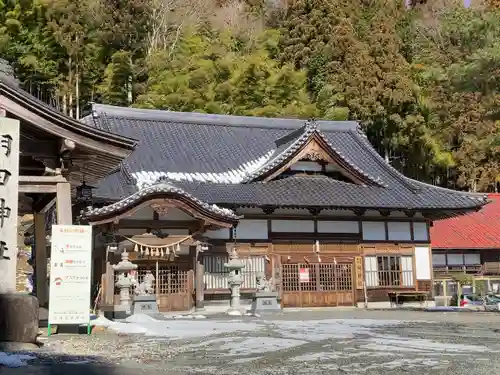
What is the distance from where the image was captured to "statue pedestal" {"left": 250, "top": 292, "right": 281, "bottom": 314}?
655 inches

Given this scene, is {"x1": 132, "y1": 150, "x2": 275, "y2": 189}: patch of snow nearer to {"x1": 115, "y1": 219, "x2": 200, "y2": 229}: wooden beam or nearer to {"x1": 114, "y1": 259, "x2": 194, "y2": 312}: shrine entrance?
{"x1": 115, "y1": 219, "x2": 200, "y2": 229}: wooden beam

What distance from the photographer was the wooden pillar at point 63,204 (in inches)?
362

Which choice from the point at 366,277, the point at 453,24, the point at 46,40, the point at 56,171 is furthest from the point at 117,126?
the point at 453,24

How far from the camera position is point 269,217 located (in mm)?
19391

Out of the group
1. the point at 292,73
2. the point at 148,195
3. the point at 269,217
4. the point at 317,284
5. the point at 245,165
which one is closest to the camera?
the point at 148,195

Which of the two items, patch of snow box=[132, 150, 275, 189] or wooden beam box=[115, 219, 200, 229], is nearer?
wooden beam box=[115, 219, 200, 229]

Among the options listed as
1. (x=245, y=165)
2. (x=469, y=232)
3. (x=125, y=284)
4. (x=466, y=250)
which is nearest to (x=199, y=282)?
(x=125, y=284)

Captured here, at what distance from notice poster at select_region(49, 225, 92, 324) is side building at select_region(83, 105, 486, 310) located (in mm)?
7392

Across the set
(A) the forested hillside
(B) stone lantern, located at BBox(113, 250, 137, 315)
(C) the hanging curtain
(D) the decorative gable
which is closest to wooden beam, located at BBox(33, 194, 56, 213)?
(B) stone lantern, located at BBox(113, 250, 137, 315)

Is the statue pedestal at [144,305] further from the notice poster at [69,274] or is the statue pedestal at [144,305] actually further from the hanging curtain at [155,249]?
the notice poster at [69,274]

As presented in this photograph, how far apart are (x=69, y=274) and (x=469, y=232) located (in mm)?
22598

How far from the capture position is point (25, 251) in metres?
24.5

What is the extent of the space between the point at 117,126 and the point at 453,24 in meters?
28.7

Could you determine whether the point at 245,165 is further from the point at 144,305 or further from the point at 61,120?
the point at 61,120
